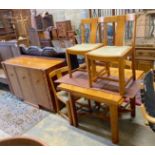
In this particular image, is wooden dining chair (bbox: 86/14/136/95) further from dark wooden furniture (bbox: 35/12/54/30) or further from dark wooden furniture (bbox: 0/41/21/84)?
dark wooden furniture (bbox: 35/12/54/30)

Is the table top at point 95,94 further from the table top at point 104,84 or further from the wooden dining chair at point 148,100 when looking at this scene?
the wooden dining chair at point 148,100

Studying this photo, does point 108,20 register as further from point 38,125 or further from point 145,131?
point 38,125

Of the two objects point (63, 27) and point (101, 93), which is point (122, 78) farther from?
point (63, 27)

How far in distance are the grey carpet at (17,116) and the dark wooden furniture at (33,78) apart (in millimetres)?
121

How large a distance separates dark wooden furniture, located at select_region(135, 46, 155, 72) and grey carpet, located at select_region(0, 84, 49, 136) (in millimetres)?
1951

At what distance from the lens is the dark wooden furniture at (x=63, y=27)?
4917 millimetres

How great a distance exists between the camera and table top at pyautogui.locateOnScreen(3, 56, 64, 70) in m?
2.54

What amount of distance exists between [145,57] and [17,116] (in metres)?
2.45

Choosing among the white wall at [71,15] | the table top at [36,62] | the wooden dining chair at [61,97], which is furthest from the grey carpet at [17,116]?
the white wall at [71,15]

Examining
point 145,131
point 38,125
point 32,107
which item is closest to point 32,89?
point 32,107

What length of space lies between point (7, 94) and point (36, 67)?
1378 mm

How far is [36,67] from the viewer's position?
8.22 feet

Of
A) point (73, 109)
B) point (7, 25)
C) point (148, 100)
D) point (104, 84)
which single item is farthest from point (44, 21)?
point (148, 100)

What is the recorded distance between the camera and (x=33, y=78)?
102 inches
